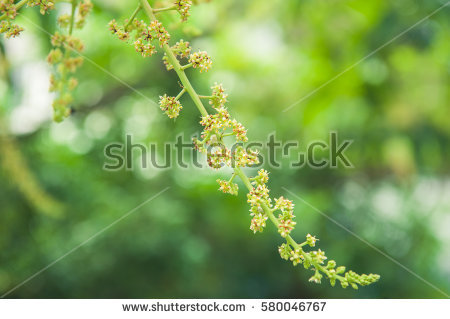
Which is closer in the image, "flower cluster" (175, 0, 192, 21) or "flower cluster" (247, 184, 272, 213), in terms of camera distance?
"flower cluster" (247, 184, 272, 213)

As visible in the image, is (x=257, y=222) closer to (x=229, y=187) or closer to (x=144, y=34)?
(x=229, y=187)

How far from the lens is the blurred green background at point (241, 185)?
155 inches

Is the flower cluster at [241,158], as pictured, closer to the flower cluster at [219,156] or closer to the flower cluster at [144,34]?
the flower cluster at [219,156]

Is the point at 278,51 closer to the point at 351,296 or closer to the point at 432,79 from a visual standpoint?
the point at 432,79

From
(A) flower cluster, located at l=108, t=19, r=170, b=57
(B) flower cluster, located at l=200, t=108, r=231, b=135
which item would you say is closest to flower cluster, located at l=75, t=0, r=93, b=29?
(A) flower cluster, located at l=108, t=19, r=170, b=57

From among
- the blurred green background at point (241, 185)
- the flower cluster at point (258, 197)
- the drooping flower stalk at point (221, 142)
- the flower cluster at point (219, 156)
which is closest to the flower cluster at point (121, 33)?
the drooping flower stalk at point (221, 142)

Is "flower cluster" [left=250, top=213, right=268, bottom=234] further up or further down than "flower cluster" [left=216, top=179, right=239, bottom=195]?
further down

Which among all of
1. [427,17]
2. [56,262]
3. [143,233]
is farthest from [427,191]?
[56,262]

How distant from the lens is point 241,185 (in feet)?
16.6

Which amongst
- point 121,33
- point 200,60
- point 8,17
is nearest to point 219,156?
point 200,60

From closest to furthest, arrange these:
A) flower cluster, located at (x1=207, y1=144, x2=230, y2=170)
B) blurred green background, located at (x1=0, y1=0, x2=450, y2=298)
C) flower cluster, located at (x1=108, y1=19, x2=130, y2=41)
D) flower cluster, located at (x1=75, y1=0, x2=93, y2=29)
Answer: flower cluster, located at (x1=207, y1=144, x2=230, y2=170) < flower cluster, located at (x1=108, y1=19, x2=130, y2=41) < flower cluster, located at (x1=75, y1=0, x2=93, y2=29) < blurred green background, located at (x1=0, y1=0, x2=450, y2=298)

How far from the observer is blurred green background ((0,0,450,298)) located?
3928 mm

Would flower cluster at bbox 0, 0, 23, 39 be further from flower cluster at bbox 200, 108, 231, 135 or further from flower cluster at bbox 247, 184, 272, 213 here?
flower cluster at bbox 247, 184, 272, 213

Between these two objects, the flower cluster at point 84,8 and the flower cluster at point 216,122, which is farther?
the flower cluster at point 84,8
